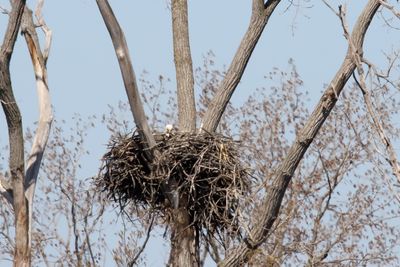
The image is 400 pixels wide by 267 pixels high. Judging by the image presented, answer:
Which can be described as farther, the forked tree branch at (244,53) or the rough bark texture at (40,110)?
the forked tree branch at (244,53)

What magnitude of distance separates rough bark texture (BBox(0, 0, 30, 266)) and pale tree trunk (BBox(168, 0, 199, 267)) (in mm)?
1218

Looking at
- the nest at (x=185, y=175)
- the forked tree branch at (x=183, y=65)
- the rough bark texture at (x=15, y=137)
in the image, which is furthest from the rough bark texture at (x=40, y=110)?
the forked tree branch at (x=183, y=65)

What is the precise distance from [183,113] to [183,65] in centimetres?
48

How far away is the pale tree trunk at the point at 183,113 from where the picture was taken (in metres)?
9.99

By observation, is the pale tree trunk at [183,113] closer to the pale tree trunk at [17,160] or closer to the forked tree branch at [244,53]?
the forked tree branch at [244,53]

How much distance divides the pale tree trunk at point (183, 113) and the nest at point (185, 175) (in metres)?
0.14

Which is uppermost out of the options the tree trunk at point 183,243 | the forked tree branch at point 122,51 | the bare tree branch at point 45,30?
the bare tree branch at point 45,30

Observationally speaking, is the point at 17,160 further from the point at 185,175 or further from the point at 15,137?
the point at 185,175

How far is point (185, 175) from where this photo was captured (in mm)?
9656

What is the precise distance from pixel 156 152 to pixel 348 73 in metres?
1.62

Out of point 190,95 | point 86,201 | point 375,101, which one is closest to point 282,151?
point 86,201

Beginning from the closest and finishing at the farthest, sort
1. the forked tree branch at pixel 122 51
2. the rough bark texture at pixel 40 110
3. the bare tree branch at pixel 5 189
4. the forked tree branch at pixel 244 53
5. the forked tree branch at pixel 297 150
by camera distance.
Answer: the forked tree branch at pixel 122 51 → the forked tree branch at pixel 297 150 → the bare tree branch at pixel 5 189 → the rough bark texture at pixel 40 110 → the forked tree branch at pixel 244 53

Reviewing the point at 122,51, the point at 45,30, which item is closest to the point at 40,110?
the point at 45,30

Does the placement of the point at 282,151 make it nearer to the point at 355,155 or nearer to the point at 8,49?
the point at 355,155
